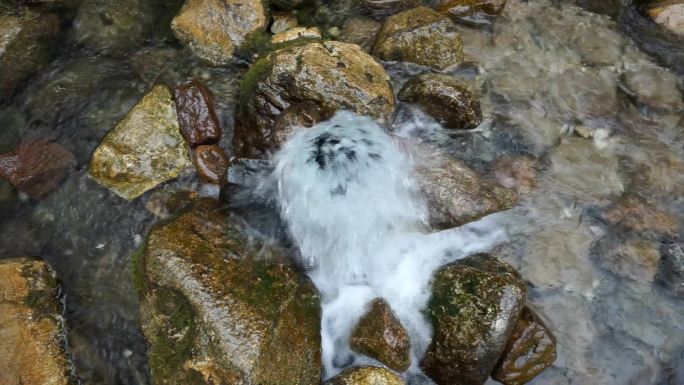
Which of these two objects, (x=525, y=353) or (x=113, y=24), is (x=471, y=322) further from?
(x=113, y=24)

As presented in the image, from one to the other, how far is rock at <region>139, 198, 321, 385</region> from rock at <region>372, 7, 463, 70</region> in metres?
3.14

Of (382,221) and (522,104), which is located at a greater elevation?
(522,104)

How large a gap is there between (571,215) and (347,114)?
8.32 ft

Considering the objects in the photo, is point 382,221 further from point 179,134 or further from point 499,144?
point 179,134

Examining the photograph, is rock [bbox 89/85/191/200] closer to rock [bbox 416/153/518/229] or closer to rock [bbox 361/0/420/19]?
rock [bbox 416/153/518/229]

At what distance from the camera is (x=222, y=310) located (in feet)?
11.7

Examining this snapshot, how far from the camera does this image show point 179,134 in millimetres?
5293

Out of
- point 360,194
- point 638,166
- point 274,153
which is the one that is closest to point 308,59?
point 274,153

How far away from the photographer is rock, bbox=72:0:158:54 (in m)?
6.45

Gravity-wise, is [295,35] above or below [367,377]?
above

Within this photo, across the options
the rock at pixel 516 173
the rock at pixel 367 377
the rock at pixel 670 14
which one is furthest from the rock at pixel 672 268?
the rock at pixel 670 14

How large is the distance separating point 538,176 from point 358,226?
81.3 inches

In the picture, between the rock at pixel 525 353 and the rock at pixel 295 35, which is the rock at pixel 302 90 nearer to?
the rock at pixel 295 35

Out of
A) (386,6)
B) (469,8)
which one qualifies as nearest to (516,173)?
(469,8)
